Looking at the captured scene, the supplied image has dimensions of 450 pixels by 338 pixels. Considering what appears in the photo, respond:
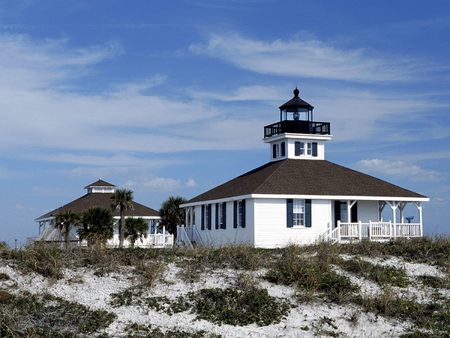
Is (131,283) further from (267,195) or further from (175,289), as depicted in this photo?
(267,195)

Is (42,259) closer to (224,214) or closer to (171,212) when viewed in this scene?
(224,214)

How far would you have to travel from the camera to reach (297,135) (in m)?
46.4

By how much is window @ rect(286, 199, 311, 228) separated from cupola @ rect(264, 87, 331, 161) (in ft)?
21.4

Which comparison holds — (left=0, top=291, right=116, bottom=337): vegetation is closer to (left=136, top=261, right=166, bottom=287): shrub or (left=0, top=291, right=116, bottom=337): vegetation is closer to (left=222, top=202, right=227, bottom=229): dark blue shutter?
(left=136, top=261, right=166, bottom=287): shrub

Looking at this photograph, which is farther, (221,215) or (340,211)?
(221,215)

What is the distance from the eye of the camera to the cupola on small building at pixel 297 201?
39625mm

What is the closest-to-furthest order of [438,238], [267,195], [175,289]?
[175,289], [438,238], [267,195]

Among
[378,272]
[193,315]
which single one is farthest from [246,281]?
[378,272]

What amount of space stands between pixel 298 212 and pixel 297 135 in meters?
7.41

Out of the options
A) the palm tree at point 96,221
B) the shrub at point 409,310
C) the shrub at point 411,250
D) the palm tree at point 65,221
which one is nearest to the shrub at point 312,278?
the shrub at point 409,310

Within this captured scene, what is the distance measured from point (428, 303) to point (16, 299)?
1070cm

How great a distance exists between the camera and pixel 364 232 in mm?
39875

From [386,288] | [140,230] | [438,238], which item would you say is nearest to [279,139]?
[140,230]

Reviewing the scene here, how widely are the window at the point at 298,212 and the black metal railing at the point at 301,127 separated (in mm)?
7767
